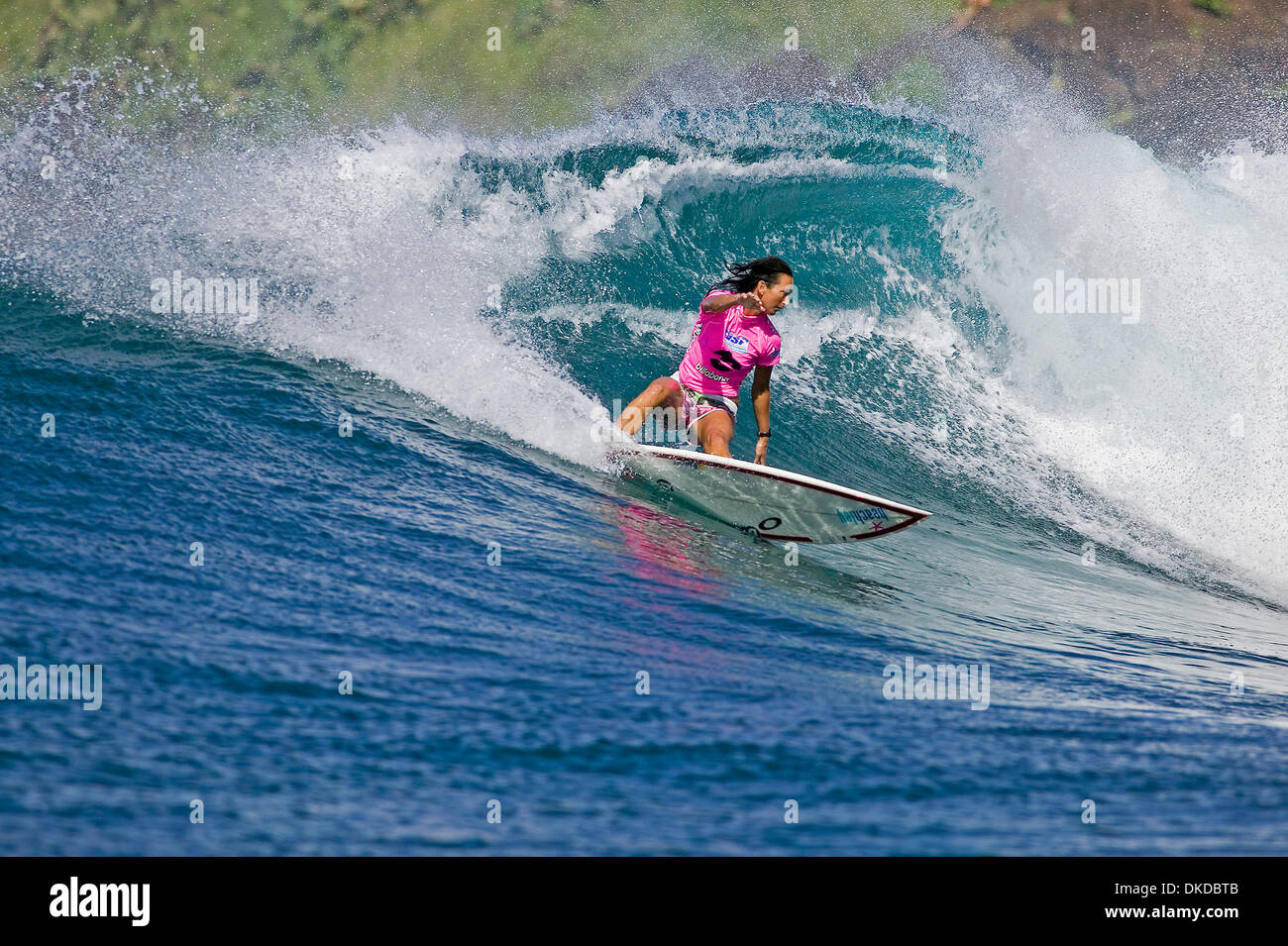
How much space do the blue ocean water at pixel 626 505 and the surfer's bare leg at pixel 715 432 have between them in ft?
1.61

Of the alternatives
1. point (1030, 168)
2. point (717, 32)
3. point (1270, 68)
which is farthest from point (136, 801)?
point (1270, 68)

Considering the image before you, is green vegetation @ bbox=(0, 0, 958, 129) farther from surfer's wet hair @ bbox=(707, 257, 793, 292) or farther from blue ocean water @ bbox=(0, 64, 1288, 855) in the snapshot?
surfer's wet hair @ bbox=(707, 257, 793, 292)

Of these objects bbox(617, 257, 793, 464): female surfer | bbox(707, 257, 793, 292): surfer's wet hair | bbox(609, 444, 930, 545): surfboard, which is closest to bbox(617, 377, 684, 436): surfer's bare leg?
bbox(617, 257, 793, 464): female surfer

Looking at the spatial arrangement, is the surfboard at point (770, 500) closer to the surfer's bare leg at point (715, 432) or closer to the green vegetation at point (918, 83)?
the surfer's bare leg at point (715, 432)

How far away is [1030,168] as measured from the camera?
565 inches

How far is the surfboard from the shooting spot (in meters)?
7.51

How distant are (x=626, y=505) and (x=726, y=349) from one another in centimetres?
118

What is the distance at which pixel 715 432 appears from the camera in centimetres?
802

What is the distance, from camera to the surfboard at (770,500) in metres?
7.51

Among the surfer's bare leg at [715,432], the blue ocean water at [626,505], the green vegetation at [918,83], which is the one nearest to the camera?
the blue ocean water at [626,505]

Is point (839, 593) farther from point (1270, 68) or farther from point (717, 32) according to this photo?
point (1270, 68)

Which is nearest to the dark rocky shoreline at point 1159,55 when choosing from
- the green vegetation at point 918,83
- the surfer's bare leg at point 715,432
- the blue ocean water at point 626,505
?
the green vegetation at point 918,83

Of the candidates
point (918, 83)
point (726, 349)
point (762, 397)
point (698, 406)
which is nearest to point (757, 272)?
point (726, 349)

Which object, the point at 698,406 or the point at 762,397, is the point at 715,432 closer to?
the point at 698,406
